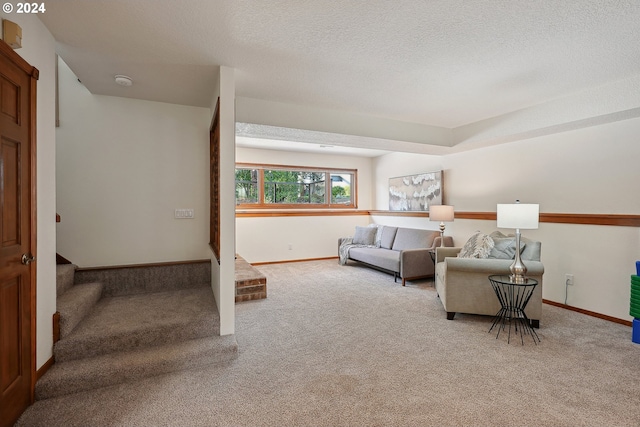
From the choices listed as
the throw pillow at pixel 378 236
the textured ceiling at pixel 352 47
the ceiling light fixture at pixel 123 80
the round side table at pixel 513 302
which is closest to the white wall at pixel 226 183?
the textured ceiling at pixel 352 47

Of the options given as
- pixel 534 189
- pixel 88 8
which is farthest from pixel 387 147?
pixel 88 8

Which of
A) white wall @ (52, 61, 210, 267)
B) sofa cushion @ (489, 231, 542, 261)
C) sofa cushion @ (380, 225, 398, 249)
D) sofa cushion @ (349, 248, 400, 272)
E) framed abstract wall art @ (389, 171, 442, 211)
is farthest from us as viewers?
sofa cushion @ (380, 225, 398, 249)

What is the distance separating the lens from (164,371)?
2252mm

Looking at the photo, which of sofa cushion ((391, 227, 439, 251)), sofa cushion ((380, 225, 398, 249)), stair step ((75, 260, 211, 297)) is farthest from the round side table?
A: stair step ((75, 260, 211, 297))

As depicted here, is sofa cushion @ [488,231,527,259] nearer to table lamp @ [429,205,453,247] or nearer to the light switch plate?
table lamp @ [429,205,453,247]

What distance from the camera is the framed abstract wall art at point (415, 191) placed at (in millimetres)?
5562

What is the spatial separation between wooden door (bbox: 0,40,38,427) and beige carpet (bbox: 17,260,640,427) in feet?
0.84

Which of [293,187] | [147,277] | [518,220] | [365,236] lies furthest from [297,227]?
[518,220]

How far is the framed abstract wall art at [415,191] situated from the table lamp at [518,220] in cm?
245

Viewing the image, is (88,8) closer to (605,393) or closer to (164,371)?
(164,371)

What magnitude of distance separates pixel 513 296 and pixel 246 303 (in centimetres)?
306

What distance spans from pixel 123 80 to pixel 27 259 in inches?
67.7

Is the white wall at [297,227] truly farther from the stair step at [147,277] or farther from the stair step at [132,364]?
the stair step at [132,364]

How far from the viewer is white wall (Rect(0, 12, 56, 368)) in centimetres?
193
